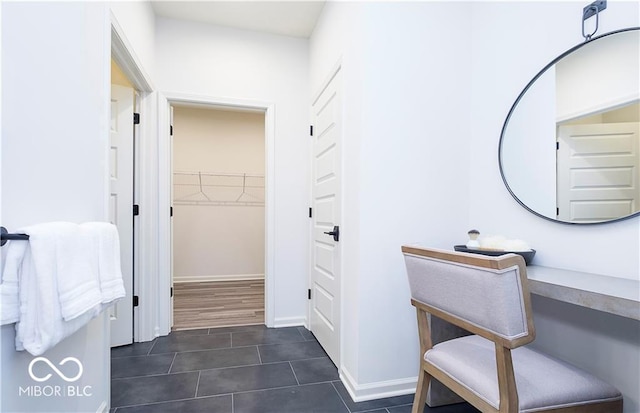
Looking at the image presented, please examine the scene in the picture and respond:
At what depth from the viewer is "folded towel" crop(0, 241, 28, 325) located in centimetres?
90

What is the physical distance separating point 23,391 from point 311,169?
7.33ft

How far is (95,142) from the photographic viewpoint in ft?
4.80

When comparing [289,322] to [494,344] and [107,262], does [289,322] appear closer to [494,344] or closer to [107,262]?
[107,262]

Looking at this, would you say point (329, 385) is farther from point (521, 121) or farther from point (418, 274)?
point (521, 121)

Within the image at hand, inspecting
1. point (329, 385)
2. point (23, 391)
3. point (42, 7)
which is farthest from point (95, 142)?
point (329, 385)

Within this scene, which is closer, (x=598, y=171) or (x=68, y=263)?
(x=68, y=263)

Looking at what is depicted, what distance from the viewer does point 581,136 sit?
1.41 meters

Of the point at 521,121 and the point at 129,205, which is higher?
the point at 521,121

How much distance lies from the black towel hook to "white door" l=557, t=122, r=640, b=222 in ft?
6.66

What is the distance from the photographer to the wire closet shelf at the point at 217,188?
4648 millimetres

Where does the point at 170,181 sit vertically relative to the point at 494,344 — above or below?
above

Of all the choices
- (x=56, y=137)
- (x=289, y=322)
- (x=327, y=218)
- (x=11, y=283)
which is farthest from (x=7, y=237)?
(x=289, y=322)

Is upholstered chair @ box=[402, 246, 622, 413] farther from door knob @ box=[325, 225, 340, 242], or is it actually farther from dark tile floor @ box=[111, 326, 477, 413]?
door knob @ box=[325, 225, 340, 242]

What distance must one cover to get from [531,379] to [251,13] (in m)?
2.97
